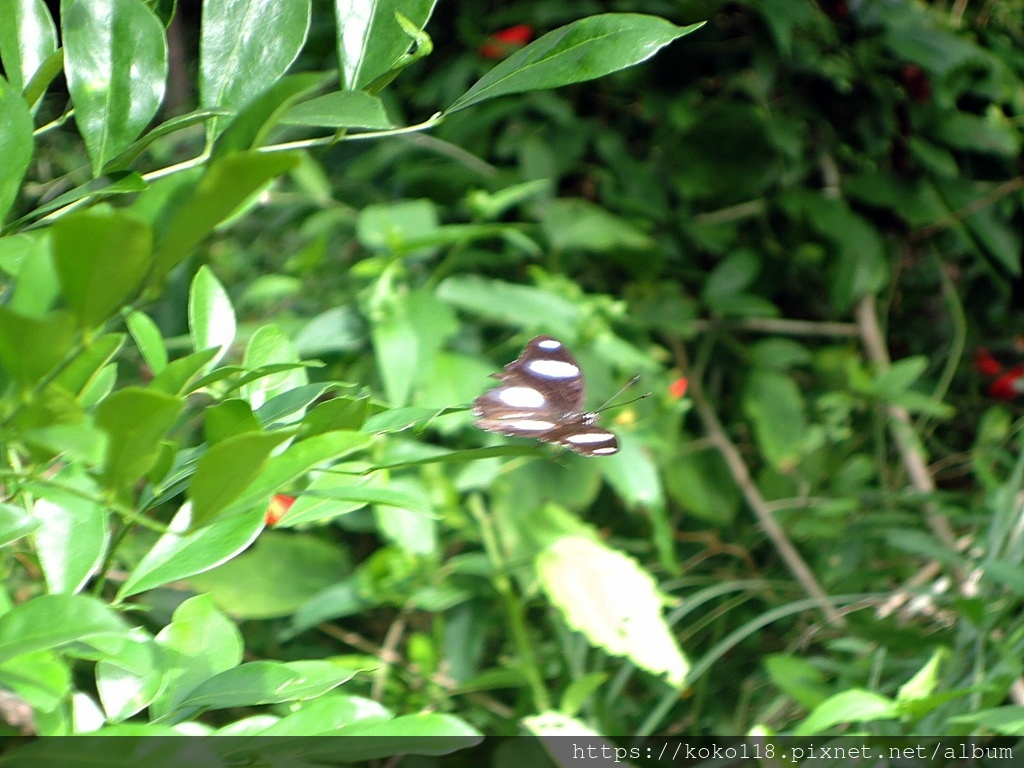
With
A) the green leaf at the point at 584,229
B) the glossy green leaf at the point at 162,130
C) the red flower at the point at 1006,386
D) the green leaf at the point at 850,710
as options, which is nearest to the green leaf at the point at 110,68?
the glossy green leaf at the point at 162,130

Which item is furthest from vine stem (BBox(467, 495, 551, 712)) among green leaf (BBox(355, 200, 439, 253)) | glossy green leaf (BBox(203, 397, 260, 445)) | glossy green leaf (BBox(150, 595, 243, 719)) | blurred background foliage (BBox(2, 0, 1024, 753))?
glossy green leaf (BBox(203, 397, 260, 445))

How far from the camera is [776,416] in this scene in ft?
3.59

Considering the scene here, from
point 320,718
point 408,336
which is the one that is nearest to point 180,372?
point 320,718

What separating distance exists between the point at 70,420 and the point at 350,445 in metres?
0.06

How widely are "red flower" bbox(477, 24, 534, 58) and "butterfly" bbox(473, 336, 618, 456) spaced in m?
0.84

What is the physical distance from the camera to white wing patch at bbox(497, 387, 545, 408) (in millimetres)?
317

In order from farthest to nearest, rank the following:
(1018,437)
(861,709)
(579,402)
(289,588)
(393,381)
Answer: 1. (1018,437)
2. (289,588)
3. (393,381)
4. (861,709)
5. (579,402)

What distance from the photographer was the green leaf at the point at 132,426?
0.19 metres

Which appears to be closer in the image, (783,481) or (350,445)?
(350,445)

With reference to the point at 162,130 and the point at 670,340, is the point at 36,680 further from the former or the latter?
the point at 670,340

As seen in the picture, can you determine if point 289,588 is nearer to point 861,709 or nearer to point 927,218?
point 861,709

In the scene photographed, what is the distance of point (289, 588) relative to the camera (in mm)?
920

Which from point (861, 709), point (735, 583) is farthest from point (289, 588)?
point (861, 709)

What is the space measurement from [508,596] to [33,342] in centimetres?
74
